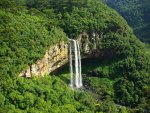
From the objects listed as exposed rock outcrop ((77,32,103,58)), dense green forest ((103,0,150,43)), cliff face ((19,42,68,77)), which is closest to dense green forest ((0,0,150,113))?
exposed rock outcrop ((77,32,103,58))

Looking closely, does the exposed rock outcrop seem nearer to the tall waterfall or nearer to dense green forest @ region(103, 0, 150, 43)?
the tall waterfall

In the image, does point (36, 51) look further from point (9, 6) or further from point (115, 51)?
point (115, 51)

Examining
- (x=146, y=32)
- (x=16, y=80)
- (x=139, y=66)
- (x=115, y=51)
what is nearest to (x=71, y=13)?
(x=115, y=51)

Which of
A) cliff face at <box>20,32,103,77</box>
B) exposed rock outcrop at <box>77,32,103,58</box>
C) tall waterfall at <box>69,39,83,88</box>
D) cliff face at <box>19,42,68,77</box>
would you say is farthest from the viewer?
exposed rock outcrop at <box>77,32,103,58</box>

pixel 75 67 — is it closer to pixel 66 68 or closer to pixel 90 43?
pixel 66 68

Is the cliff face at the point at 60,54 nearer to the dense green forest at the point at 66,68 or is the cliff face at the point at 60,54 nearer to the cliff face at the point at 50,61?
the cliff face at the point at 50,61

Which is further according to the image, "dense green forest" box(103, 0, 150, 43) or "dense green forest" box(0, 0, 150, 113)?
"dense green forest" box(103, 0, 150, 43)
